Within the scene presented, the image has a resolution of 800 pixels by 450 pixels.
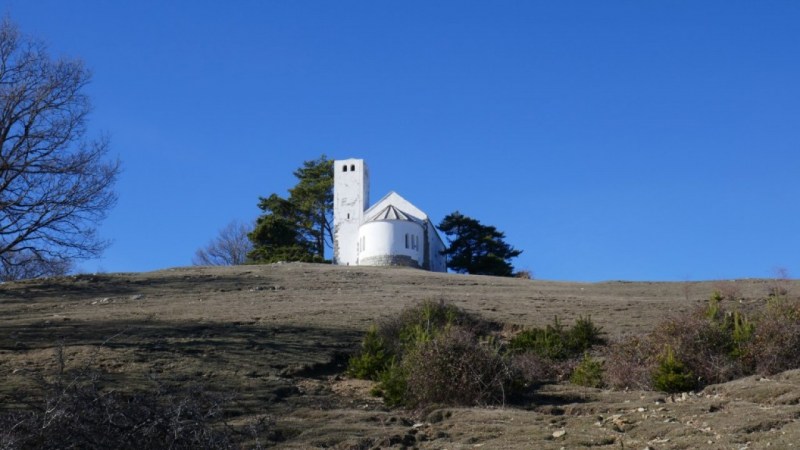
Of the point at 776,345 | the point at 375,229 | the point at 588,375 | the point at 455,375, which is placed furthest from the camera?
the point at 375,229

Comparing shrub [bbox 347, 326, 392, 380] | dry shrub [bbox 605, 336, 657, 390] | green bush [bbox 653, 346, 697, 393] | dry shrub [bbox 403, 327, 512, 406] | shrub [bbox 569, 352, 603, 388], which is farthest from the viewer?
shrub [bbox 347, 326, 392, 380]

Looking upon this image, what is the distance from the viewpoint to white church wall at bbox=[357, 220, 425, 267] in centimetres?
6028

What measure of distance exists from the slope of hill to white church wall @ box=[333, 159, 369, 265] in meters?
27.7

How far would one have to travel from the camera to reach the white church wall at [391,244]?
198ft

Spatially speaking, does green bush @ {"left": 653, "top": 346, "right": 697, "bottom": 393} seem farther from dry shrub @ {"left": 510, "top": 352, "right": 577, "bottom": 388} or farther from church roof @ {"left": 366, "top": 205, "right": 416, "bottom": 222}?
church roof @ {"left": 366, "top": 205, "right": 416, "bottom": 222}

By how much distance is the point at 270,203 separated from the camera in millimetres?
67562

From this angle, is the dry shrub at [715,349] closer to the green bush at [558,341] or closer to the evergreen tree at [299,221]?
the green bush at [558,341]

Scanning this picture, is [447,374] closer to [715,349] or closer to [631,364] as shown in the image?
[631,364]

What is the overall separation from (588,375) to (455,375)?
10.2 ft

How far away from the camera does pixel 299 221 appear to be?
6888 centimetres

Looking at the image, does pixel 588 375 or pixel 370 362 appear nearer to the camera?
pixel 588 375

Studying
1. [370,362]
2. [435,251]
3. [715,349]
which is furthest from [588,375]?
[435,251]

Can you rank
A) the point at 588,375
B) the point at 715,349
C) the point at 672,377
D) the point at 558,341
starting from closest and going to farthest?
the point at 672,377 → the point at 588,375 → the point at 715,349 → the point at 558,341

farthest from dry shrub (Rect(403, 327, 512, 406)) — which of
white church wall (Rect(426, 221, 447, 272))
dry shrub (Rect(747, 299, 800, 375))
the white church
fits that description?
white church wall (Rect(426, 221, 447, 272))
